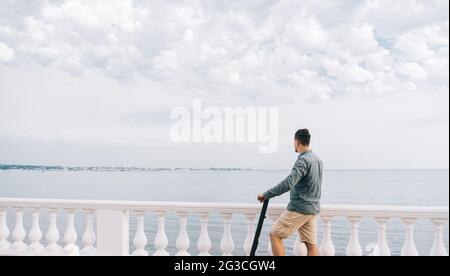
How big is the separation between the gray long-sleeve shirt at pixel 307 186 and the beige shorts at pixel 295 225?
5cm

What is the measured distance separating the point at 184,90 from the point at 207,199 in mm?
15224

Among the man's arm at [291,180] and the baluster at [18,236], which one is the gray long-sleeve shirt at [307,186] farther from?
the baluster at [18,236]

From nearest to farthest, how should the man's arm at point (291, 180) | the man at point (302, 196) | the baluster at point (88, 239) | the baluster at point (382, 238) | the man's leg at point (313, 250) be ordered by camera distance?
the man's arm at point (291, 180)
the man at point (302, 196)
the baluster at point (382, 238)
the man's leg at point (313, 250)
the baluster at point (88, 239)

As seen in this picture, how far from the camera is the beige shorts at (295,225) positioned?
3229mm

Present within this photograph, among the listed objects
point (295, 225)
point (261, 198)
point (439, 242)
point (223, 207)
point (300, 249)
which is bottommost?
point (300, 249)

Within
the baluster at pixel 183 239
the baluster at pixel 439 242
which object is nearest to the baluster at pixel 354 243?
the baluster at pixel 439 242

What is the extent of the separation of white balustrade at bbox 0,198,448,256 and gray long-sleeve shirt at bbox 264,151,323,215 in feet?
0.61

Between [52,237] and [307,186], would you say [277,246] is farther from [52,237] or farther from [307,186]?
[52,237]

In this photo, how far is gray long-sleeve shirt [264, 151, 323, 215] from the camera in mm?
3127

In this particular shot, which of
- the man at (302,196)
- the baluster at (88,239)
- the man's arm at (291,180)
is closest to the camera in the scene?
the man's arm at (291,180)

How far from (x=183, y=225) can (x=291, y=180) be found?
3.62 ft

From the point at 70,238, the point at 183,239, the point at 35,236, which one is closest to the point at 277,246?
the point at 183,239

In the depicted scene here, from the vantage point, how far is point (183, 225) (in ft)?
11.7

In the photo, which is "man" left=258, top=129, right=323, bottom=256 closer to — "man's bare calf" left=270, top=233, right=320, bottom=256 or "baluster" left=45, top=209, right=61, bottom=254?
"man's bare calf" left=270, top=233, right=320, bottom=256
